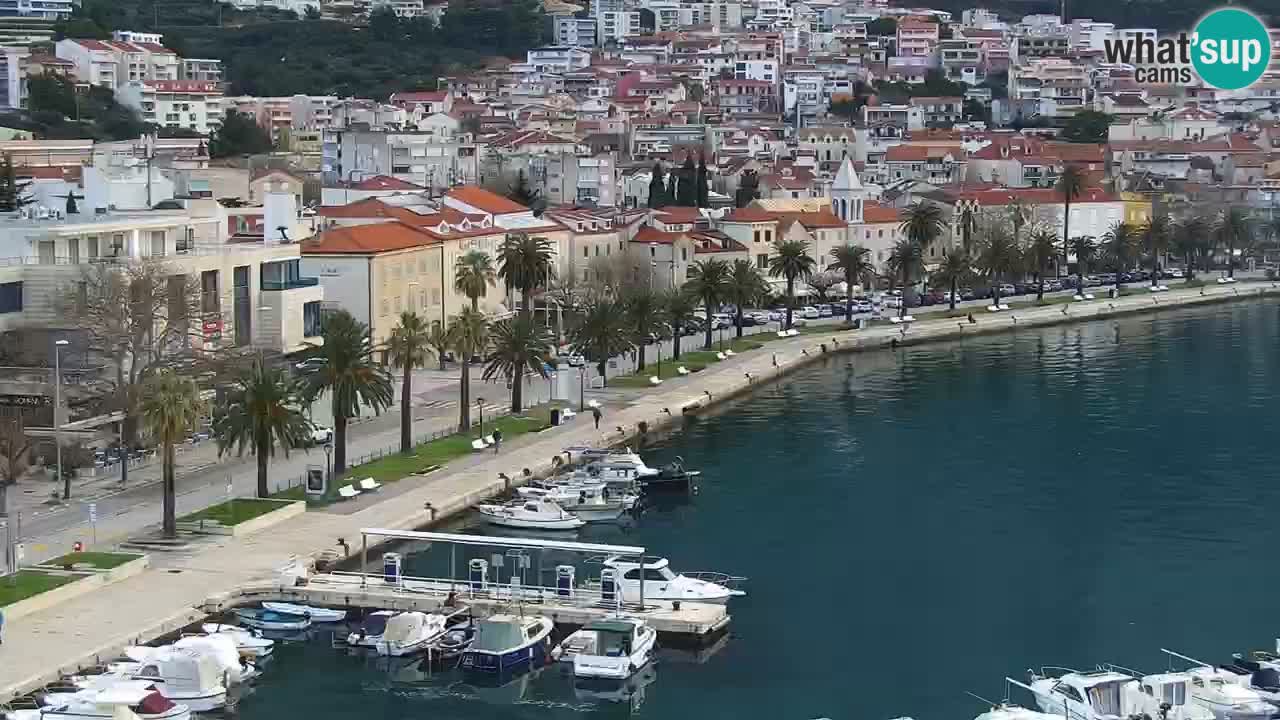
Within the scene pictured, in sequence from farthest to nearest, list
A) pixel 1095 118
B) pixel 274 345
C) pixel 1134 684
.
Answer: pixel 1095 118
pixel 274 345
pixel 1134 684

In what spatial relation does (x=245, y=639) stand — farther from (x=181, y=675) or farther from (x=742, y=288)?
(x=742, y=288)

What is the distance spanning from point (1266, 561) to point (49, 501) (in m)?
24.7

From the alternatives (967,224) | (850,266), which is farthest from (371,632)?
(967,224)

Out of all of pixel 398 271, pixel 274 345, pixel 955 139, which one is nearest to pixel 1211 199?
pixel 955 139

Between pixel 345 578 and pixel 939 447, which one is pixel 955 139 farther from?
pixel 345 578

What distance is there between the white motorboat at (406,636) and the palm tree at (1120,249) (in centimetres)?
6772

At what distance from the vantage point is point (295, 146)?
5487 inches

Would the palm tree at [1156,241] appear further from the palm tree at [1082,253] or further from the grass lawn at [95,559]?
the grass lawn at [95,559]

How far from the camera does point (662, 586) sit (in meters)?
40.3

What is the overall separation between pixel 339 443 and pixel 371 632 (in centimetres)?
1213

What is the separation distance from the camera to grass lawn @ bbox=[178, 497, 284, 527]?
44000 mm

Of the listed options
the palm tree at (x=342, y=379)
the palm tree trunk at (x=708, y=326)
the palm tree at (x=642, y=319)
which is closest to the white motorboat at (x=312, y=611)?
the palm tree at (x=342, y=379)

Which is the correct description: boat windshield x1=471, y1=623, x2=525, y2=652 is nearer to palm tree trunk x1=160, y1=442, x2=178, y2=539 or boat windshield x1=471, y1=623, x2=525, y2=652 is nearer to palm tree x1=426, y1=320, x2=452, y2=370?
palm tree trunk x1=160, y1=442, x2=178, y2=539

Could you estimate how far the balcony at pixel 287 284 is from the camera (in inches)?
2243
